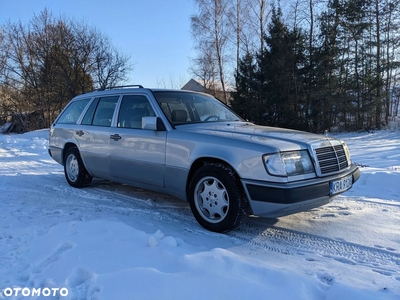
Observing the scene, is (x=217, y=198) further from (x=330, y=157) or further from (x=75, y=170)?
(x=75, y=170)

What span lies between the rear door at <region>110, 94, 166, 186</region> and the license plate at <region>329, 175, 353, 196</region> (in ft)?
6.58

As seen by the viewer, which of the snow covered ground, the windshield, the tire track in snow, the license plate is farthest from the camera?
the windshield

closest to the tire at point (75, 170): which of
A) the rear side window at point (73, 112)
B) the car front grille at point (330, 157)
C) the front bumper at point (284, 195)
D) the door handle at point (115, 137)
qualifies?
the rear side window at point (73, 112)

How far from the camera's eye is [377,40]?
63.6 feet

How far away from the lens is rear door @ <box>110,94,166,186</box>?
13.9 feet

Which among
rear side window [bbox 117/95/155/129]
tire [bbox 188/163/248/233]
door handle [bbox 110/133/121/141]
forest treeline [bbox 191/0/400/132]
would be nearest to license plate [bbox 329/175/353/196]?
tire [bbox 188/163/248/233]

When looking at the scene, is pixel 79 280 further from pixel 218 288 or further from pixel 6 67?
pixel 6 67

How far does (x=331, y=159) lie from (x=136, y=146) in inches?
97.9

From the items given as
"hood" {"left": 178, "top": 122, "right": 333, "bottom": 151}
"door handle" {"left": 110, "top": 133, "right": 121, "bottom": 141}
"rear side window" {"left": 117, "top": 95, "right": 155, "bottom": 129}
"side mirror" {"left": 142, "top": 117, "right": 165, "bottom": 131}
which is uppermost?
"rear side window" {"left": 117, "top": 95, "right": 155, "bottom": 129}

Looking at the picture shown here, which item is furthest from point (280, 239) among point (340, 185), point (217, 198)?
point (340, 185)

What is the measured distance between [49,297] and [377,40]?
2189 centimetres

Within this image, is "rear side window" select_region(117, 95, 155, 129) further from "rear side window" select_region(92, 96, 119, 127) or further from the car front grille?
the car front grille

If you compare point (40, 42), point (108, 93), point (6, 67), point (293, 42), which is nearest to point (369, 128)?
point (293, 42)

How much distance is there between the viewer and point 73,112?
619 centimetres
